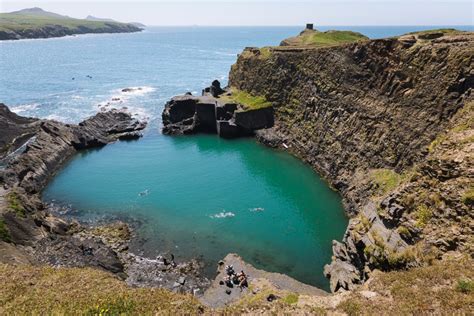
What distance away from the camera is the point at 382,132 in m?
50.7

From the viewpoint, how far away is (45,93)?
367ft

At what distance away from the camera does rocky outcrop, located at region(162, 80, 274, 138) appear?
7812 centimetres

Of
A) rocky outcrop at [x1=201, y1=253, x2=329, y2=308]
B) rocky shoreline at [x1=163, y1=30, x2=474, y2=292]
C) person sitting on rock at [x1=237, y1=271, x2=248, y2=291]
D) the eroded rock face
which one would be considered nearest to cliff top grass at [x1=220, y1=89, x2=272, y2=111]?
the eroded rock face

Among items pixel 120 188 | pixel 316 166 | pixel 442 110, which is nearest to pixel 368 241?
pixel 442 110

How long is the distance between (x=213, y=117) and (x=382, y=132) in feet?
134

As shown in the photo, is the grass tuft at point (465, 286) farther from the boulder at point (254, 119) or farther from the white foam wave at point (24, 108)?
the white foam wave at point (24, 108)

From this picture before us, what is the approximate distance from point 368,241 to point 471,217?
7742 millimetres

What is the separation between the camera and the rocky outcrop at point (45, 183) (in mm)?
35656

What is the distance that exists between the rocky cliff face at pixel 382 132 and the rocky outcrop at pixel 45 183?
24118 mm

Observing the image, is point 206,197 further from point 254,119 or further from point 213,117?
point 213,117

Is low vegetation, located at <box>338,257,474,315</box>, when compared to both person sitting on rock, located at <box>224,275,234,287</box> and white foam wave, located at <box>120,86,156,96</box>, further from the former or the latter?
white foam wave, located at <box>120,86,156,96</box>

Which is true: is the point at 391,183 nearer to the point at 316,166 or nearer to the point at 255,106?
the point at 316,166

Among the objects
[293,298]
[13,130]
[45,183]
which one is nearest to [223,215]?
[293,298]

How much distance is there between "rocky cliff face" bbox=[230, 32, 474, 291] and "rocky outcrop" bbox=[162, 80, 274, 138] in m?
4.37
